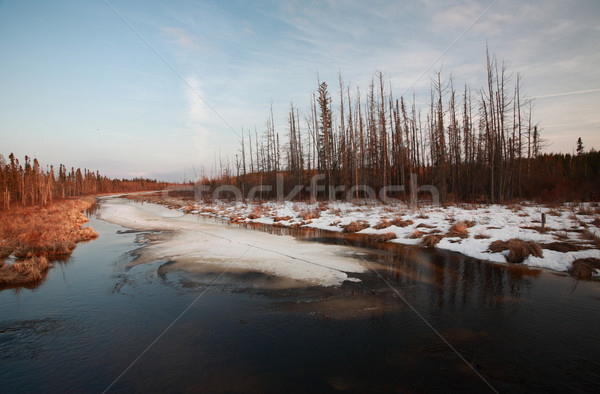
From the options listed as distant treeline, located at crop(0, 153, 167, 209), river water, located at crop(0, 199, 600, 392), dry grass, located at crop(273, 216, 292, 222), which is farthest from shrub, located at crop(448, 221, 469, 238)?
distant treeline, located at crop(0, 153, 167, 209)

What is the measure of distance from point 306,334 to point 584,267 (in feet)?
27.3

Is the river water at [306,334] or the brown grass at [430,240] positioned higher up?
the brown grass at [430,240]

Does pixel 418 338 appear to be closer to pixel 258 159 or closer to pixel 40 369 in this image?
pixel 40 369

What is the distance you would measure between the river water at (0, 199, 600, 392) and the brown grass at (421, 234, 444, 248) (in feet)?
11.7

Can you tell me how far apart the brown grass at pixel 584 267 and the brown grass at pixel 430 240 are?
4.46 meters

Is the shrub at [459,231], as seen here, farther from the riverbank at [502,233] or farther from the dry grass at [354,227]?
the dry grass at [354,227]

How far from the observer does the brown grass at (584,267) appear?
775cm

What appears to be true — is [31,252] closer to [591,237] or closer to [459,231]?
[459,231]

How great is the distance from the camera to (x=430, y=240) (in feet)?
40.2

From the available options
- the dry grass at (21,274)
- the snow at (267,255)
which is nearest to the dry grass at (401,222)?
the snow at (267,255)

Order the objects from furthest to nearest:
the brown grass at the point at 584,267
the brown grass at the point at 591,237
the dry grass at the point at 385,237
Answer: the dry grass at the point at 385,237
the brown grass at the point at 591,237
the brown grass at the point at 584,267

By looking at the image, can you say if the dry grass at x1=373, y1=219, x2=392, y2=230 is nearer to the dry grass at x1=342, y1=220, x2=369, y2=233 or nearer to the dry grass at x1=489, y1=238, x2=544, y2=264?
the dry grass at x1=342, y1=220, x2=369, y2=233

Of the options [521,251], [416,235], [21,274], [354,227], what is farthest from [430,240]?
[21,274]

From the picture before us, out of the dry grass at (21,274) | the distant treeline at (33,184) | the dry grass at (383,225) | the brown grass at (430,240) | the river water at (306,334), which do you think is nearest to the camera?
the river water at (306,334)
